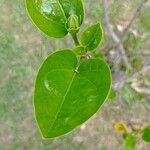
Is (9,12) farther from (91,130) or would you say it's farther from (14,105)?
(91,130)

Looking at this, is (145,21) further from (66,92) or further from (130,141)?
(66,92)

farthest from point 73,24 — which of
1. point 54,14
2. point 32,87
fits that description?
point 32,87

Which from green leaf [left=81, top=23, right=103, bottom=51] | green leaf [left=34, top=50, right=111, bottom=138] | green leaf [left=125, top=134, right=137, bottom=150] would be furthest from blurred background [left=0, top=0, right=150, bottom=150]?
green leaf [left=34, top=50, right=111, bottom=138]

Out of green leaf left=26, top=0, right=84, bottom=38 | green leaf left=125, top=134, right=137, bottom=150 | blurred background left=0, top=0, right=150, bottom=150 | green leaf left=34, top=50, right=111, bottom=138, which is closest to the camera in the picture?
green leaf left=34, top=50, right=111, bottom=138

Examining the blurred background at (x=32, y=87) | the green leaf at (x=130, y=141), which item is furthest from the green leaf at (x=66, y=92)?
the blurred background at (x=32, y=87)

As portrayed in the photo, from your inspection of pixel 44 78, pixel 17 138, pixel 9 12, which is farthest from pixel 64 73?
pixel 9 12

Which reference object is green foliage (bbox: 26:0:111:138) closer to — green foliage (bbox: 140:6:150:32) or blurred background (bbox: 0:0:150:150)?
blurred background (bbox: 0:0:150:150)
